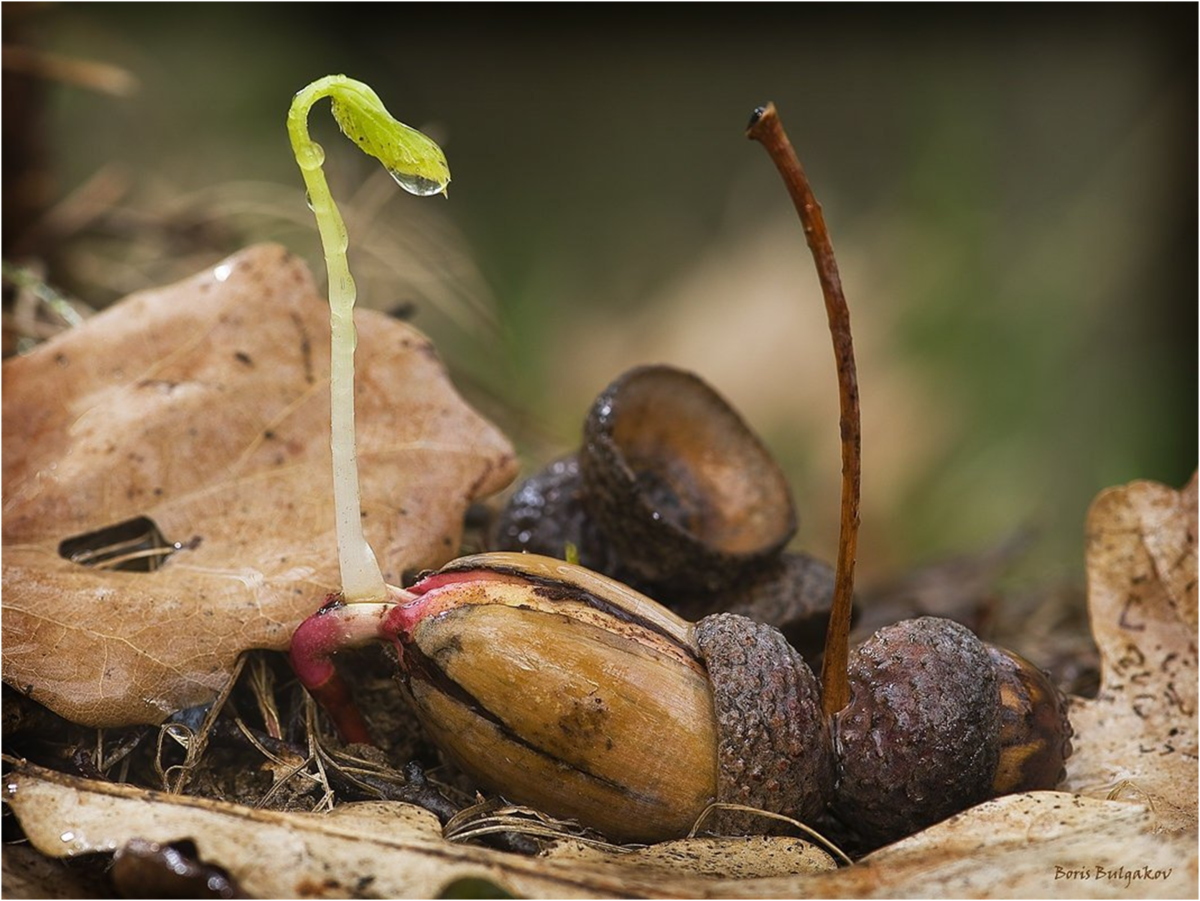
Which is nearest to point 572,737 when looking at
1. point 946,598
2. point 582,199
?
point 946,598

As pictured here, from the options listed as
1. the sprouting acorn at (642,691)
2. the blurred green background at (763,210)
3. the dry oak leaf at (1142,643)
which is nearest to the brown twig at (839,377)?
the sprouting acorn at (642,691)

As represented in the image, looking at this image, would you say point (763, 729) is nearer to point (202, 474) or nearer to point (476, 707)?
point (476, 707)

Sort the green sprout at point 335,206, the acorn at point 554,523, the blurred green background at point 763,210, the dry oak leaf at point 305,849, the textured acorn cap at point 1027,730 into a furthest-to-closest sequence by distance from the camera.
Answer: the blurred green background at point 763,210 < the acorn at point 554,523 < the textured acorn cap at point 1027,730 < the green sprout at point 335,206 < the dry oak leaf at point 305,849

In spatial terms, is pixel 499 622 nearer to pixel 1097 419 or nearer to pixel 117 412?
pixel 117 412

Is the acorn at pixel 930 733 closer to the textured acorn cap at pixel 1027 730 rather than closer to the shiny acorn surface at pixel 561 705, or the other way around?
the textured acorn cap at pixel 1027 730

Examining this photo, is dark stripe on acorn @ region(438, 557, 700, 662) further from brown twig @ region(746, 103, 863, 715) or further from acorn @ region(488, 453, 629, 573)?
acorn @ region(488, 453, 629, 573)

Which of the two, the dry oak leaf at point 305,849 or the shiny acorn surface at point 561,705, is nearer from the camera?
the dry oak leaf at point 305,849

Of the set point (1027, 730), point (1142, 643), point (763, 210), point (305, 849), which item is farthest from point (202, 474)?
point (763, 210)

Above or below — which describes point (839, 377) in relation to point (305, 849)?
above

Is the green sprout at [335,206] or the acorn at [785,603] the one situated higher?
the green sprout at [335,206]
